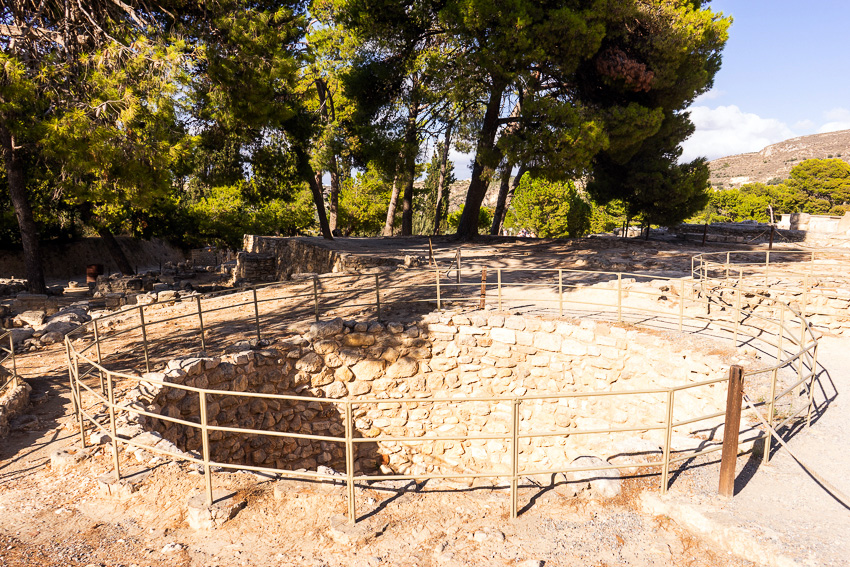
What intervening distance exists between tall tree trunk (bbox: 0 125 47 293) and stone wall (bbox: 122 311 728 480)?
12.3 metres

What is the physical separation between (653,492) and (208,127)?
15343 mm

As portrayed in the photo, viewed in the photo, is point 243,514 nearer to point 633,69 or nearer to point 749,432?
point 749,432

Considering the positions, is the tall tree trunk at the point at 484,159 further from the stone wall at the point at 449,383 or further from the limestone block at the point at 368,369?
the limestone block at the point at 368,369

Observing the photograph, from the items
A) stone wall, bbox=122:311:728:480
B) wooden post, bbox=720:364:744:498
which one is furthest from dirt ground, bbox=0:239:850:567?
stone wall, bbox=122:311:728:480

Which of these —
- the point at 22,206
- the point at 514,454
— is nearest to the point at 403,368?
the point at 514,454

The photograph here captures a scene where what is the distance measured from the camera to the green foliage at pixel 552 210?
105 ft

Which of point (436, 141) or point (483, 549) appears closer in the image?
point (483, 549)

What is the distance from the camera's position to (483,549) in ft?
12.8

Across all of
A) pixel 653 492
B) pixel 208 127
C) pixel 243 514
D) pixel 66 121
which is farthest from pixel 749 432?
pixel 208 127

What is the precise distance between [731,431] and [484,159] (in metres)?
11.9

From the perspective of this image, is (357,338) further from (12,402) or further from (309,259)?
(309,259)

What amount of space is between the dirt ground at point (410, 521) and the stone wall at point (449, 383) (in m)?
2.97

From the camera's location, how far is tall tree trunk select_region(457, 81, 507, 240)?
49.1ft

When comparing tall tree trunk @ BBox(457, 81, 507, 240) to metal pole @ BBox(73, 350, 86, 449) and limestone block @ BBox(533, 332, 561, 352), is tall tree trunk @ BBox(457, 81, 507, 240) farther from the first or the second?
metal pole @ BBox(73, 350, 86, 449)
